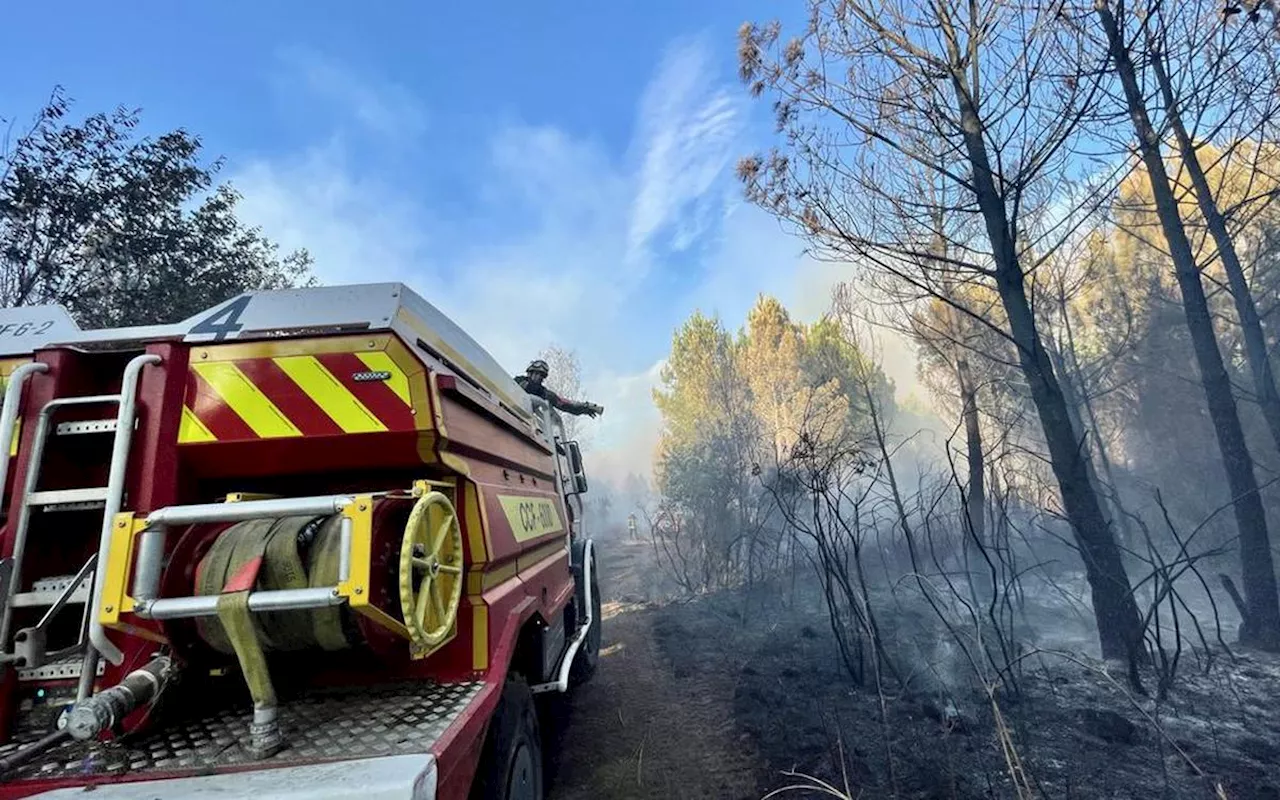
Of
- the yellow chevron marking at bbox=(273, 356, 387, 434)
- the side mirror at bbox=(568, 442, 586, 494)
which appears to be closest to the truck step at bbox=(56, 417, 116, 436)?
the yellow chevron marking at bbox=(273, 356, 387, 434)

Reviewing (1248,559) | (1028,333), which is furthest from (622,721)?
(1248,559)

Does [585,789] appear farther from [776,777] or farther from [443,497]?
[443,497]

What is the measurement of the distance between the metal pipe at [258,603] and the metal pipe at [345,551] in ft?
0.14

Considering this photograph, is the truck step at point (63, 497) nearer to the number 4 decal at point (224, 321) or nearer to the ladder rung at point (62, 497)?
the ladder rung at point (62, 497)

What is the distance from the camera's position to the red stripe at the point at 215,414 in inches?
85.6

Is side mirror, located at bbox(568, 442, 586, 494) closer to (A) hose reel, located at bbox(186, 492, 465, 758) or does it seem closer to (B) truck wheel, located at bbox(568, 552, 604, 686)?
(B) truck wheel, located at bbox(568, 552, 604, 686)

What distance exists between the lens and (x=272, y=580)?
175 cm

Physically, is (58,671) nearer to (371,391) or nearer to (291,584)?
(291,584)

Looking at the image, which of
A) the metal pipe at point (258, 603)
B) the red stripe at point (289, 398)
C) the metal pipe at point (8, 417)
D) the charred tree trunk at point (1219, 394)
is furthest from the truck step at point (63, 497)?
the charred tree trunk at point (1219, 394)

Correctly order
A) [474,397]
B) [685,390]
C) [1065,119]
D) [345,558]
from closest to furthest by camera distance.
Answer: [345,558], [474,397], [1065,119], [685,390]

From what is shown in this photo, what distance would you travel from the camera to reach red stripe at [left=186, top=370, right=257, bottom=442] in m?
2.17

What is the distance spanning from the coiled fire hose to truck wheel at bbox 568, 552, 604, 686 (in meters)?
3.18

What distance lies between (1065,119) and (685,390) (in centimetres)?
2282

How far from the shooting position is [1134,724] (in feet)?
12.5
